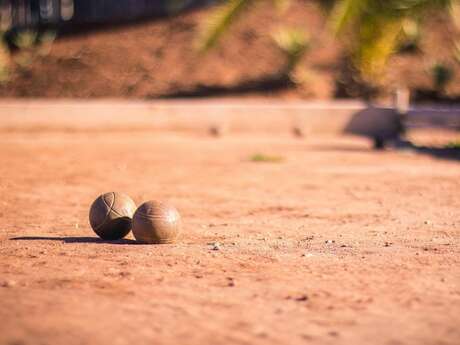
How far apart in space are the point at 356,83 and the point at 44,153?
11.4 meters

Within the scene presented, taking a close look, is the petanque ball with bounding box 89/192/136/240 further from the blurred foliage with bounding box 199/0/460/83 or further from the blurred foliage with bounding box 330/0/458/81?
the blurred foliage with bounding box 330/0/458/81

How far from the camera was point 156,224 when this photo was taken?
700cm

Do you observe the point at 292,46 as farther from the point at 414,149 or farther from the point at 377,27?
the point at 414,149

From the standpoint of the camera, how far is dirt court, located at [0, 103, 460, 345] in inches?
184

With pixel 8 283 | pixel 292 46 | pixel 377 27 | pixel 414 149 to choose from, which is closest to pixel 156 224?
pixel 8 283

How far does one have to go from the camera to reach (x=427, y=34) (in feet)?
88.2

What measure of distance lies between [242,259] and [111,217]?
4.74 ft

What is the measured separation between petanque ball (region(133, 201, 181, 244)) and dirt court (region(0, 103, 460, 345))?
0.10 m

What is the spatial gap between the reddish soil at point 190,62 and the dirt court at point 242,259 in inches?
450

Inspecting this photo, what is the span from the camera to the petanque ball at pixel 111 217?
729 centimetres

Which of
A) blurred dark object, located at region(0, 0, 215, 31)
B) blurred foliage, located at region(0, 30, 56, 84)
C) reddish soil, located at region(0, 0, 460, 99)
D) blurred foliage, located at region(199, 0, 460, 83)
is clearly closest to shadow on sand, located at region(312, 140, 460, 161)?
blurred foliage, located at region(199, 0, 460, 83)

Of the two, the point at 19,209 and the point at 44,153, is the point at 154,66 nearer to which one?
the point at 44,153

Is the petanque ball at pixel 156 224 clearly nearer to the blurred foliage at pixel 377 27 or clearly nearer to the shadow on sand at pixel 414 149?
the shadow on sand at pixel 414 149

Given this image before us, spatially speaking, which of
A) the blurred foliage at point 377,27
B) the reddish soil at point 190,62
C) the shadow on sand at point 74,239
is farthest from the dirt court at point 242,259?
the reddish soil at point 190,62
